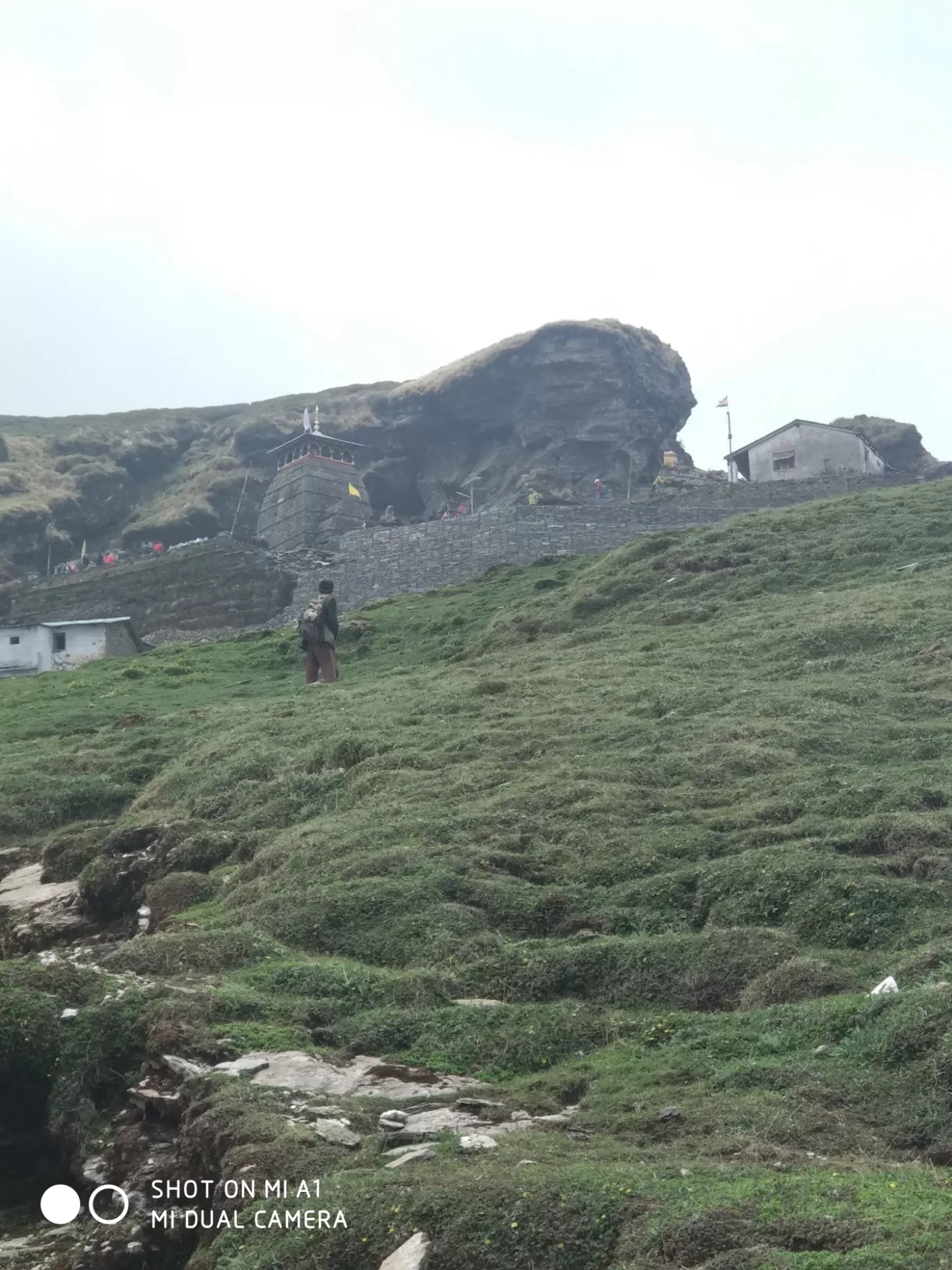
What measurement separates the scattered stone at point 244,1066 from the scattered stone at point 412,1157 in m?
1.84

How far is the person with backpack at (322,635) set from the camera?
94.7ft

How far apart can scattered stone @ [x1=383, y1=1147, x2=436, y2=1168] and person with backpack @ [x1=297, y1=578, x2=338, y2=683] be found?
20780 millimetres

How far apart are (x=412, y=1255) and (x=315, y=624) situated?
22.4m

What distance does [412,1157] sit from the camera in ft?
26.2

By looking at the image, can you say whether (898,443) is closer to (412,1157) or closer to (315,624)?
(315,624)

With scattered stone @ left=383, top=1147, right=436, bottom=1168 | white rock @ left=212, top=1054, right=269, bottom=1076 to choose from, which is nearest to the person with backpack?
white rock @ left=212, top=1054, right=269, bottom=1076

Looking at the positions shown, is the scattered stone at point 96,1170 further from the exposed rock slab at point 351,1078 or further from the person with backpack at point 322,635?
the person with backpack at point 322,635

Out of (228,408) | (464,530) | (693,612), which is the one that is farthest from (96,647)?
(228,408)

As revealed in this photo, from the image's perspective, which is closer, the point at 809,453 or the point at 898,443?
the point at 809,453

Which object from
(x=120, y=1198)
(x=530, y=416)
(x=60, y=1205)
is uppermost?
(x=530, y=416)

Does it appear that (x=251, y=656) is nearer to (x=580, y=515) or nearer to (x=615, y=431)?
(x=580, y=515)

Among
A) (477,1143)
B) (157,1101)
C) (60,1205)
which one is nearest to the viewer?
(477,1143)

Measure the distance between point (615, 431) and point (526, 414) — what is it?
5.13 metres

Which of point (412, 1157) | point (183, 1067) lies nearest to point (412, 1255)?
point (412, 1157)
